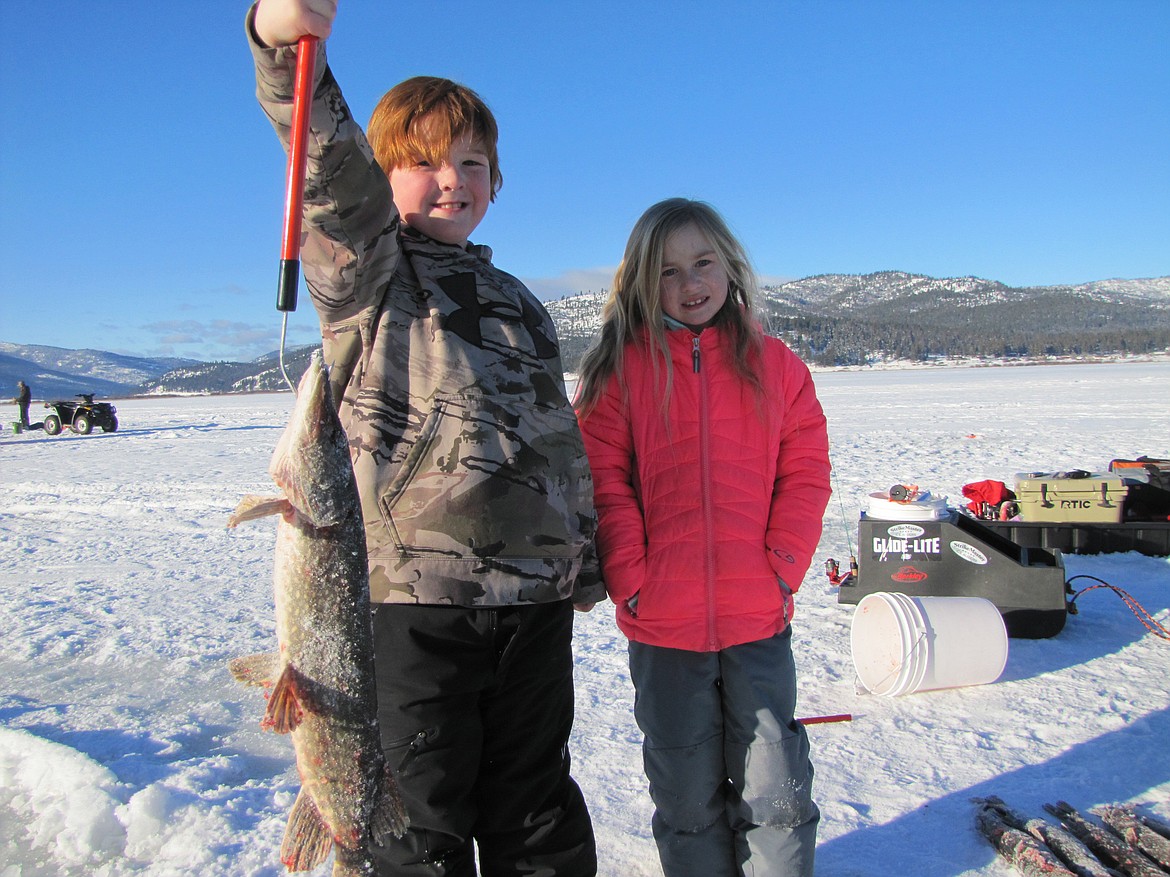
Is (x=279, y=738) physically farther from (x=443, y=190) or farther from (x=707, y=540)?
(x=443, y=190)

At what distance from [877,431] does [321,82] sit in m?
16.7

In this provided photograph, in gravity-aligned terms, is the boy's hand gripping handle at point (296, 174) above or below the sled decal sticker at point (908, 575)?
above

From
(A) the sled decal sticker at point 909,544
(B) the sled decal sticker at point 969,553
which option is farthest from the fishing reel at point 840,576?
(B) the sled decal sticker at point 969,553

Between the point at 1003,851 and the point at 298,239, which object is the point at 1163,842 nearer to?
the point at 1003,851

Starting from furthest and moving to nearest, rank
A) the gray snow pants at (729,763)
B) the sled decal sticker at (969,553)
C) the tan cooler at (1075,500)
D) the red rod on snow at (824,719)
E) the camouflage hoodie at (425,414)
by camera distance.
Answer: the tan cooler at (1075,500)
the sled decal sticker at (969,553)
the red rod on snow at (824,719)
the gray snow pants at (729,763)
the camouflage hoodie at (425,414)

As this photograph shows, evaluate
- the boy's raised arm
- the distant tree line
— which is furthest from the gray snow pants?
the distant tree line

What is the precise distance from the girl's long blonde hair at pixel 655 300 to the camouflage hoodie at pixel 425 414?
0.66 meters

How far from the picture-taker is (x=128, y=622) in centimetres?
509

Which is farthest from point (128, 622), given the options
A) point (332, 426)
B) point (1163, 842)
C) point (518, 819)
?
point (1163, 842)

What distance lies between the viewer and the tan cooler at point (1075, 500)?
19.4ft

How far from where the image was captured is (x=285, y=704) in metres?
1.50

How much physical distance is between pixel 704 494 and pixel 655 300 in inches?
27.0

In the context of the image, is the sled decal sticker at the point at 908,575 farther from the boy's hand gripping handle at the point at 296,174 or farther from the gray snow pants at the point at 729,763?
the boy's hand gripping handle at the point at 296,174

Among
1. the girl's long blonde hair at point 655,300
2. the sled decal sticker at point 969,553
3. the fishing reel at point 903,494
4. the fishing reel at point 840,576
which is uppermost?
the girl's long blonde hair at point 655,300
